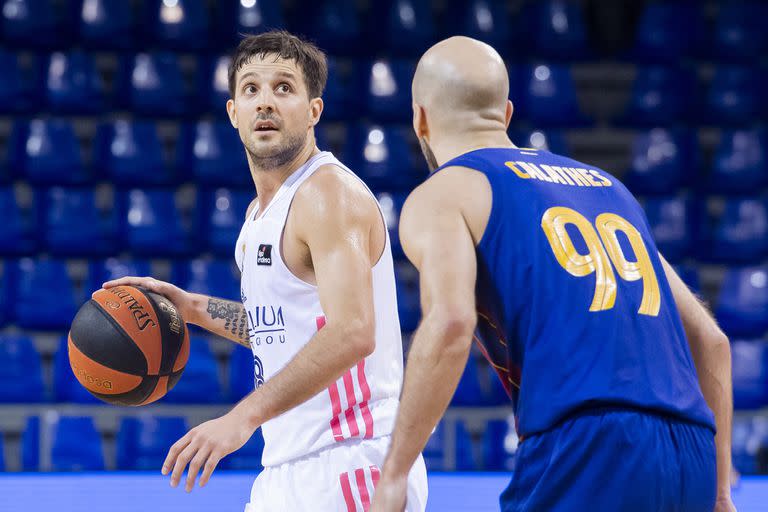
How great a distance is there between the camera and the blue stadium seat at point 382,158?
7.07 m

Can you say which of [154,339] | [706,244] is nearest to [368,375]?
[154,339]

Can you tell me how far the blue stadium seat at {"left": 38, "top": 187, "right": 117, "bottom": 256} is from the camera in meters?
6.72

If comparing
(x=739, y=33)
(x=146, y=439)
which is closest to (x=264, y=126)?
(x=146, y=439)

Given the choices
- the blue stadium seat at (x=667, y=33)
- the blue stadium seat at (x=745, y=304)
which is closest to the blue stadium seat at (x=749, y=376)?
the blue stadium seat at (x=745, y=304)

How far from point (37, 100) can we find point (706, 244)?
15.8 ft

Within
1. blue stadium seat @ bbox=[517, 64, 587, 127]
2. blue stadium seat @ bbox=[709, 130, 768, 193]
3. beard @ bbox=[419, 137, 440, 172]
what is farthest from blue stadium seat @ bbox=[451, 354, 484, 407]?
beard @ bbox=[419, 137, 440, 172]

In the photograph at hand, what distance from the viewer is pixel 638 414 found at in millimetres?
1834

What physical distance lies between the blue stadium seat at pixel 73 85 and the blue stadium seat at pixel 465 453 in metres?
3.44

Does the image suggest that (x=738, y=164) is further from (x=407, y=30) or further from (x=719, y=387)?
(x=719, y=387)

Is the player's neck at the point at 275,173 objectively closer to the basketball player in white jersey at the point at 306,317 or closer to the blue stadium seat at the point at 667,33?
the basketball player in white jersey at the point at 306,317

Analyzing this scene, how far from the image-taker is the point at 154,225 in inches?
265

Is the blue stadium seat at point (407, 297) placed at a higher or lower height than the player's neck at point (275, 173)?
lower

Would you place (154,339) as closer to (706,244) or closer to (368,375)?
(368,375)

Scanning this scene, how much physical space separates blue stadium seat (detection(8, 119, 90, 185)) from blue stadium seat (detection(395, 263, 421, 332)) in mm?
2228
